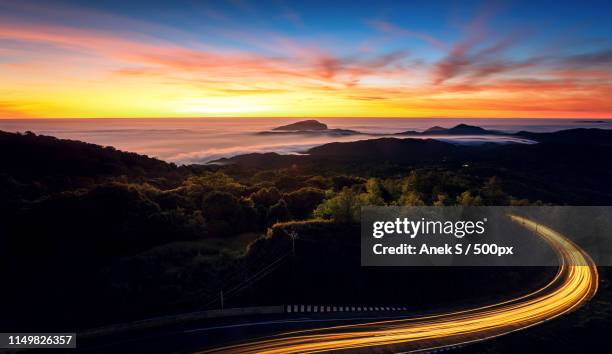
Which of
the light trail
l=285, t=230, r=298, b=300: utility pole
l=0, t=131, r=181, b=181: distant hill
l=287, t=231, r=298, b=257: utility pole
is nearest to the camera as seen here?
the light trail

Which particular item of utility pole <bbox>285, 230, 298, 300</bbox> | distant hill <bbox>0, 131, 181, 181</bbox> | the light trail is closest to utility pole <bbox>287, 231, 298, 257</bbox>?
utility pole <bbox>285, 230, 298, 300</bbox>

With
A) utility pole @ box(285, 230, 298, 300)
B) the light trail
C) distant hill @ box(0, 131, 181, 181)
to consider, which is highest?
distant hill @ box(0, 131, 181, 181)

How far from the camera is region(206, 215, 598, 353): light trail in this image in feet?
85.5

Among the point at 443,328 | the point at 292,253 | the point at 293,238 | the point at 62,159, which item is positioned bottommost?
the point at 443,328

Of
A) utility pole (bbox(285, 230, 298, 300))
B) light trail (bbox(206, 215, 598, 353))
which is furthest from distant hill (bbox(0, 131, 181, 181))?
light trail (bbox(206, 215, 598, 353))

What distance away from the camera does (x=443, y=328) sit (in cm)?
2909

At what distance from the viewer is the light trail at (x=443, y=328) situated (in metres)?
26.1

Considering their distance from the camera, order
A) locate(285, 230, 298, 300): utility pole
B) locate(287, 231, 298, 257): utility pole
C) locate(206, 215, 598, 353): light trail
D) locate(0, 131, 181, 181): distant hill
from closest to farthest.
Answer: locate(206, 215, 598, 353): light trail, locate(285, 230, 298, 300): utility pole, locate(287, 231, 298, 257): utility pole, locate(0, 131, 181, 181): distant hill

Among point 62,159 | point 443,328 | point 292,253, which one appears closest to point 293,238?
point 292,253

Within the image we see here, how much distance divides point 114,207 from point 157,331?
21944mm

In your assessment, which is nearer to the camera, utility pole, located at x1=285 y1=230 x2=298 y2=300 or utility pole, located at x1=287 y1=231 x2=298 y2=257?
utility pole, located at x1=285 y1=230 x2=298 y2=300

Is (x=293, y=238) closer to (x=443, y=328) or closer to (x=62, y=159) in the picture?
(x=443, y=328)

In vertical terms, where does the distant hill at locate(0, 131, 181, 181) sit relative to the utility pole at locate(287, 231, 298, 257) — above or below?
above

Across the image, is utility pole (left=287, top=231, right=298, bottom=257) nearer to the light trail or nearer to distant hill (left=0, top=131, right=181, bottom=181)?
the light trail
